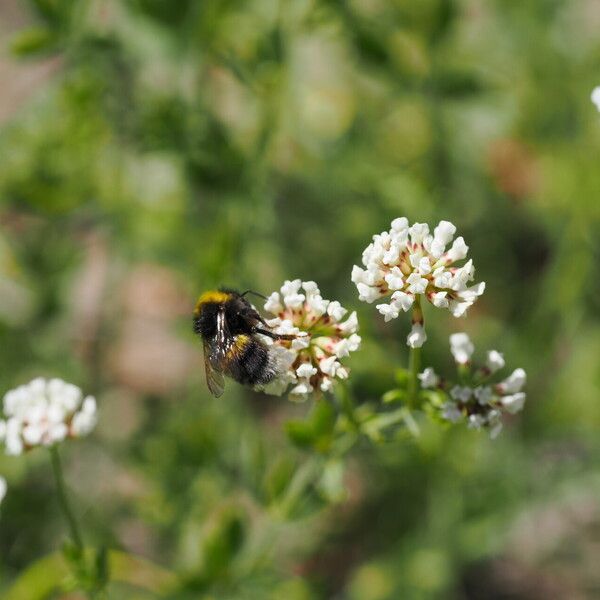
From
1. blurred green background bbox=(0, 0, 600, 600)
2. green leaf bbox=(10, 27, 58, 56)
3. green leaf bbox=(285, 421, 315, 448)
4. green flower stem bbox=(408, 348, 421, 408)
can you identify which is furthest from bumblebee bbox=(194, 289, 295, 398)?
green leaf bbox=(10, 27, 58, 56)

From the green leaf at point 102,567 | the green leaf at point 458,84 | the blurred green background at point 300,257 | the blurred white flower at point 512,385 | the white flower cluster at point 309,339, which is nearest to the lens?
the white flower cluster at point 309,339

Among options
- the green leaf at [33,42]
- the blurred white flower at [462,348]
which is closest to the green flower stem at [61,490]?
the blurred white flower at [462,348]

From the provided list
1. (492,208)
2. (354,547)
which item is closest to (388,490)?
(354,547)

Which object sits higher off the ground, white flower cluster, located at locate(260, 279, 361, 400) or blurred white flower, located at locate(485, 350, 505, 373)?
blurred white flower, located at locate(485, 350, 505, 373)

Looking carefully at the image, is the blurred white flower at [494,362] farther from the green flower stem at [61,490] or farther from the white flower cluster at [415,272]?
the green flower stem at [61,490]

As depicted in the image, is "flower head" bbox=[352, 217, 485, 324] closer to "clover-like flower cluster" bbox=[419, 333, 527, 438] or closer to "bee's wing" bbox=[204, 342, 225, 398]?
"clover-like flower cluster" bbox=[419, 333, 527, 438]

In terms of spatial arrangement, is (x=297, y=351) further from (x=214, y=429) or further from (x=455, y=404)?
(x=214, y=429)

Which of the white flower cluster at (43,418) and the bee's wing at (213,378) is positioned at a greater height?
Result: the bee's wing at (213,378)
